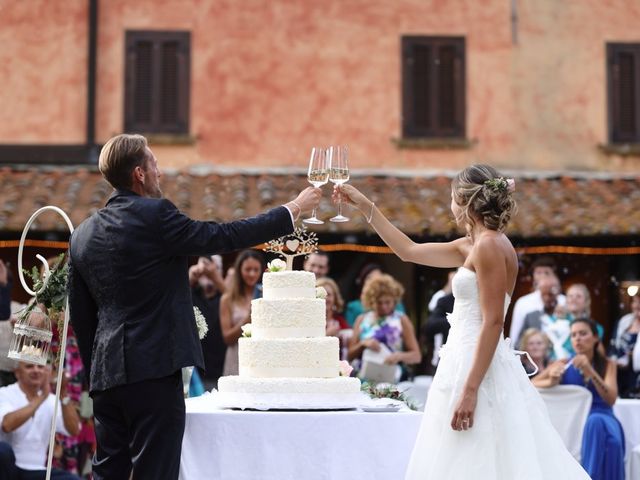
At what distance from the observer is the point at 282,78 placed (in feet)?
55.1

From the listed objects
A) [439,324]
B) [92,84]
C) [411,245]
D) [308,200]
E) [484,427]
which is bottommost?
[484,427]

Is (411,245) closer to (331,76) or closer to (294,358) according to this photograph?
(294,358)

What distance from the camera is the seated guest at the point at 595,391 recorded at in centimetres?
866

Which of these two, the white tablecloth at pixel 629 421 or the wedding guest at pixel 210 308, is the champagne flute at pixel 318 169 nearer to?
the wedding guest at pixel 210 308

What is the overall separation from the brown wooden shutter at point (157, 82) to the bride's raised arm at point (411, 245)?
10.4 metres

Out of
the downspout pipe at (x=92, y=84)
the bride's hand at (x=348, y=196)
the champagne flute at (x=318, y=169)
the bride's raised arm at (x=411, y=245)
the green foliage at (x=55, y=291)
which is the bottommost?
the green foliage at (x=55, y=291)

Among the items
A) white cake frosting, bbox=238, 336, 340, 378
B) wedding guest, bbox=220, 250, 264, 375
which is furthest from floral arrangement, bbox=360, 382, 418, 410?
wedding guest, bbox=220, 250, 264, 375

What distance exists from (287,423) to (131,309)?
1116 mm

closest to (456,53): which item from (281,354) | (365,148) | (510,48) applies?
(510,48)

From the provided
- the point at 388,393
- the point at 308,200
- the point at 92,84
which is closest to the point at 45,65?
→ the point at 92,84

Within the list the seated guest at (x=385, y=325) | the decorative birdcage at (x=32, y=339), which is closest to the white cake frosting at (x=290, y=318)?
the decorative birdcage at (x=32, y=339)

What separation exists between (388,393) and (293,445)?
88 cm

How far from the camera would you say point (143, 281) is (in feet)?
17.9

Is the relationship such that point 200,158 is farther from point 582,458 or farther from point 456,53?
point 582,458
